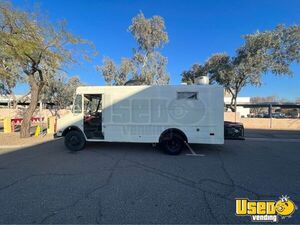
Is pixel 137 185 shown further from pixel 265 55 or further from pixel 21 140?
pixel 265 55

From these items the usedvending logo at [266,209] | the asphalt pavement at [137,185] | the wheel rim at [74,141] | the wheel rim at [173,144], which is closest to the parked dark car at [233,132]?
the asphalt pavement at [137,185]

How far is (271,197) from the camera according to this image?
4.24 meters

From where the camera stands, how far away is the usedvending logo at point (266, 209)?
354cm

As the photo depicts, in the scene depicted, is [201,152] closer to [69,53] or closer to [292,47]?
[69,53]

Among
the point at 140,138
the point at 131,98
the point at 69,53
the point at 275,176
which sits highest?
the point at 69,53

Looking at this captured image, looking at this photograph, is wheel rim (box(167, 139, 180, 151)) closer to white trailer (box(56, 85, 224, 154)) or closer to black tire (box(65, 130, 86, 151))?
white trailer (box(56, 85, 224, 154))

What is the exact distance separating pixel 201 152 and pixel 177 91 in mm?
2894

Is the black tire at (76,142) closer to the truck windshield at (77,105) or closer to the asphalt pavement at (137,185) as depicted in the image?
the asphalt pavement at (137,185)

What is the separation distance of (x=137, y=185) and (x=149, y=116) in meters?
3.59

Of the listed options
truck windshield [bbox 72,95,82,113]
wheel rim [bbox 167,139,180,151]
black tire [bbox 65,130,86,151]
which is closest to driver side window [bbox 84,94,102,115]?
truck windshield [bbox 72,95,82,113]

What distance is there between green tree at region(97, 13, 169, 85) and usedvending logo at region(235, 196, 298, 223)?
71.5 feet

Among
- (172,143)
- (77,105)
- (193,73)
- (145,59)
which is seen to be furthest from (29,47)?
(193,73)

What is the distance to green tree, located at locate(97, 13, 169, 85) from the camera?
83.9ft

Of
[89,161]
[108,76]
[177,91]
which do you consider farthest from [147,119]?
[108,76]
